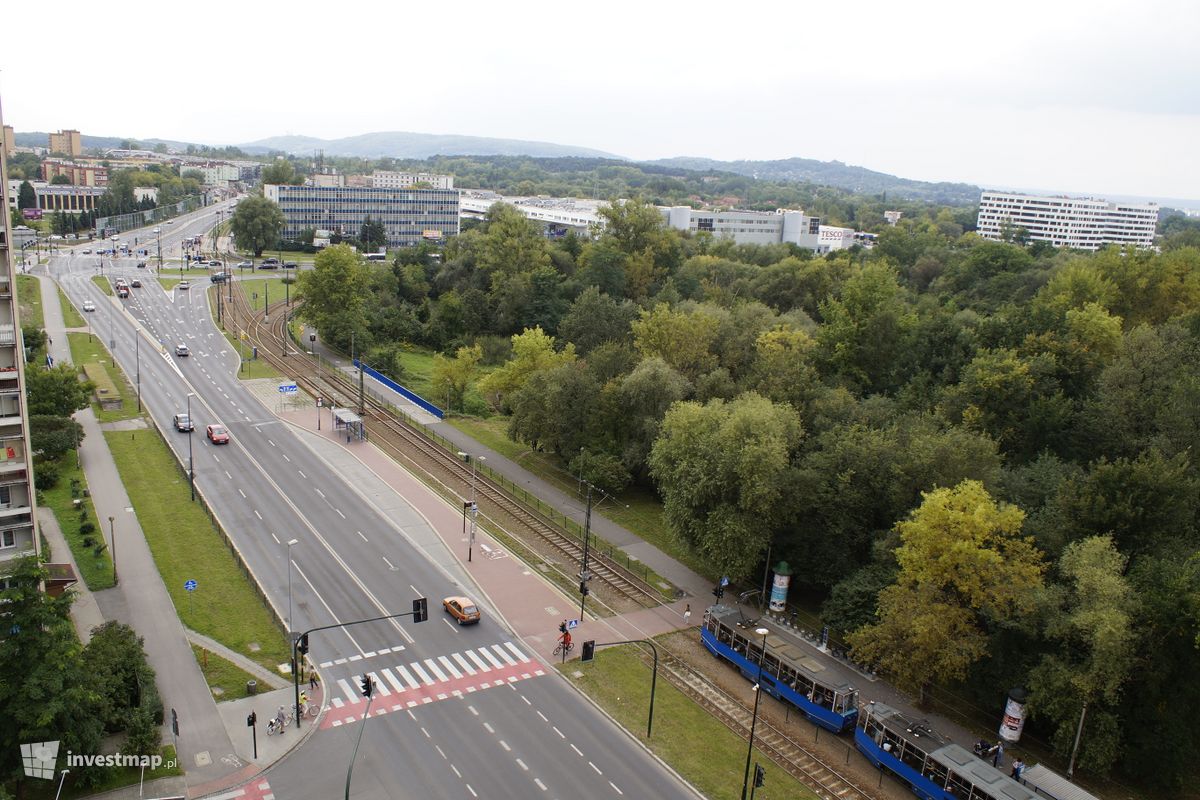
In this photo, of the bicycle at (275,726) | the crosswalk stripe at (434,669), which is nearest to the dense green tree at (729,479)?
the crosswalk stripe at (434,669)

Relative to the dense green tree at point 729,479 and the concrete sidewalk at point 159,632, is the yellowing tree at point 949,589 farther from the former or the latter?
the concrete sidewalk at point 159,632

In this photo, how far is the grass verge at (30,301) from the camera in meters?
97.5

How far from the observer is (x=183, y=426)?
67875 mm

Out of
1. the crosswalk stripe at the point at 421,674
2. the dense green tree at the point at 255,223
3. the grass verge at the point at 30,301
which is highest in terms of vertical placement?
the dense green tree at the point at 255,223

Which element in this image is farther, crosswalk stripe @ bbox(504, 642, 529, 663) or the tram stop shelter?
the tram stop shelter

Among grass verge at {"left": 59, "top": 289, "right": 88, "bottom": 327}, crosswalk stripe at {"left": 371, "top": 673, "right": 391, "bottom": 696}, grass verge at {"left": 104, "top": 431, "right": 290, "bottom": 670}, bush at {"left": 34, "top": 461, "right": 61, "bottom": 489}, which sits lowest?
crosswalk stripe at {"left": 371, "top": 673, "right": 391, "bottom": 696}

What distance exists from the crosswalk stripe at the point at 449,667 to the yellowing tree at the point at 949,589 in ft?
59.1

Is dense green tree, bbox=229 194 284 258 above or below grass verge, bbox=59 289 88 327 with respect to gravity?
above

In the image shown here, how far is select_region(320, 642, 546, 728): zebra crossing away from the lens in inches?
1416

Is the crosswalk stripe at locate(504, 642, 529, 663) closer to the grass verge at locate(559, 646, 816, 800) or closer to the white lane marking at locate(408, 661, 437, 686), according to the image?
the grass verge at locate(559, 646, 816, 800)

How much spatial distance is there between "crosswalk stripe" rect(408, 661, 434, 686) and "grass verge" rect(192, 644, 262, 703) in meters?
6.88

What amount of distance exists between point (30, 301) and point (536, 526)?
284ft

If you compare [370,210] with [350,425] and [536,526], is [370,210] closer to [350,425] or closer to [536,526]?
[350,425]

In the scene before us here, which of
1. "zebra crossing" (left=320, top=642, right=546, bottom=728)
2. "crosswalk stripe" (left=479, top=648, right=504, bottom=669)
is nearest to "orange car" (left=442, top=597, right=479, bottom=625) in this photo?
"zebra crossing" (left=320, top=642, right=546, bottom=728)
